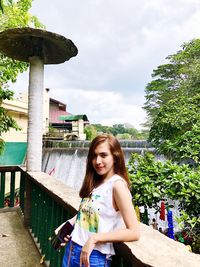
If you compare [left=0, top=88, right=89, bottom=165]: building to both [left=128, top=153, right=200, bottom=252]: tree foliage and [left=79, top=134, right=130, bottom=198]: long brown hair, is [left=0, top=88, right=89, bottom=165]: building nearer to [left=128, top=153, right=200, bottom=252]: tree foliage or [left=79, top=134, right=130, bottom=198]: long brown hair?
[left=128, top=153, right=200, bottom=252]: tree foliage

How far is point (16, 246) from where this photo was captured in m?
2.44

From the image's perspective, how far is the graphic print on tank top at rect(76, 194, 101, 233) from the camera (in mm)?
1002

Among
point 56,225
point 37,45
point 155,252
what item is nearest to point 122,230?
point 155,252

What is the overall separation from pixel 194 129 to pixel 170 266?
2.88 meters

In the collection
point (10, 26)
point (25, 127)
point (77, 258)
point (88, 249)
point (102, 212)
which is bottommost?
point (77, 258)

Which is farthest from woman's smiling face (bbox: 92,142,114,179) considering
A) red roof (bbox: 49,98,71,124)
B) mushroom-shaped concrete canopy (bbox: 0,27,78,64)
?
red roof (bbox: 49,98,71,124)

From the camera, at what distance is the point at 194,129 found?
11.0ft

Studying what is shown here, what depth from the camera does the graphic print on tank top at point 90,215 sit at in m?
1.00

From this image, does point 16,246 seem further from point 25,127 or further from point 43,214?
point 25,127

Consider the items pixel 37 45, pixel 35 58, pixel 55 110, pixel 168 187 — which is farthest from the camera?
pixel 55 110

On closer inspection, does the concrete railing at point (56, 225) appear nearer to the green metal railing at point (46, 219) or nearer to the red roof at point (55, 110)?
the green metal railing at point (46, 219)

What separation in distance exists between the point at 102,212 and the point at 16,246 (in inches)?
73.0

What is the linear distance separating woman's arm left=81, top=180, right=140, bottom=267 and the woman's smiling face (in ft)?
0.45

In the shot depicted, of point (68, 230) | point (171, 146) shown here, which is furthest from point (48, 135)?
point (68, 230)
